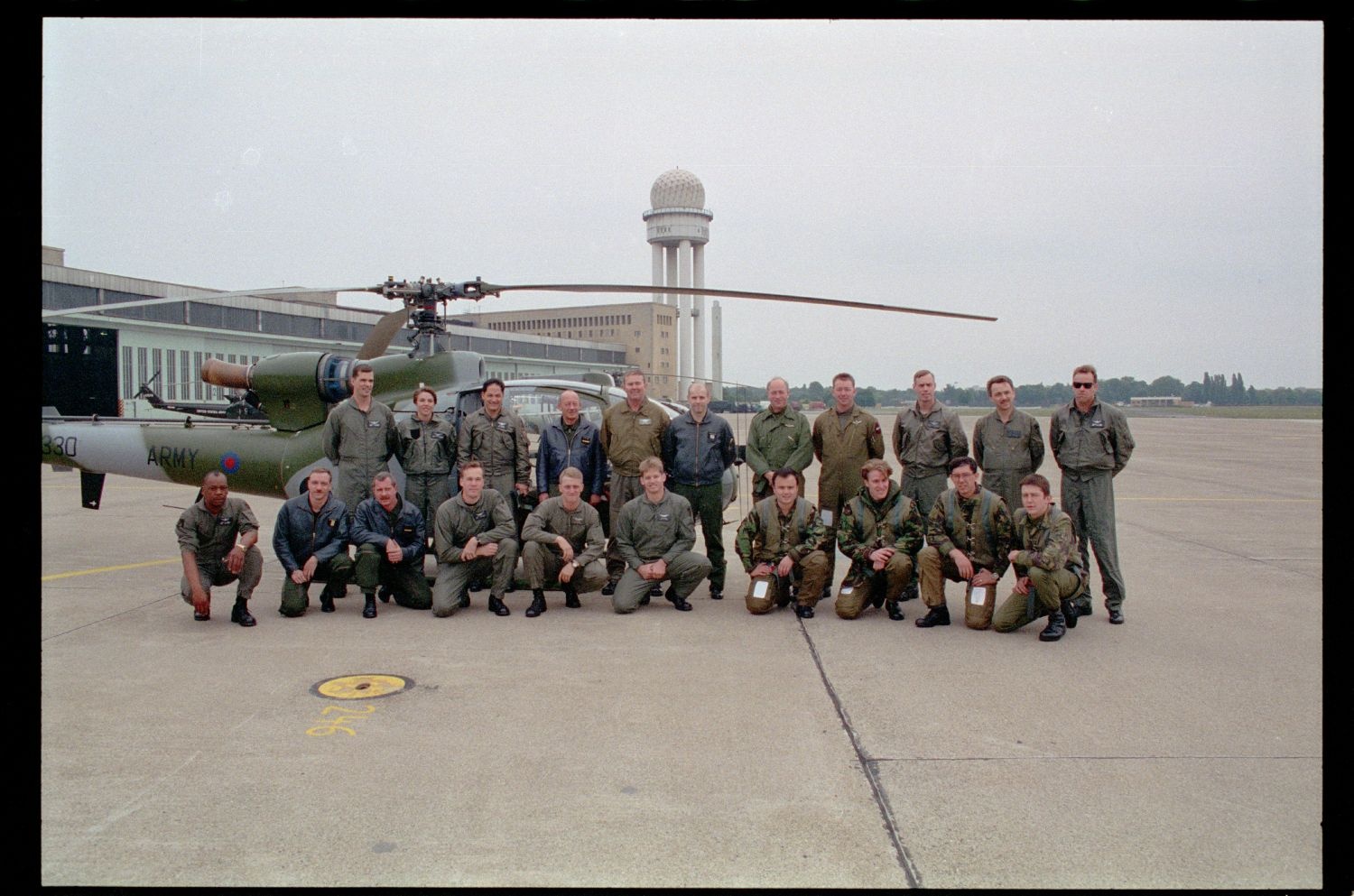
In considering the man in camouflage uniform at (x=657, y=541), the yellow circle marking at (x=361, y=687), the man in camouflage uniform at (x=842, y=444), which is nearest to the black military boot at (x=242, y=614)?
the yellow circle marking at (x=361, y=687)

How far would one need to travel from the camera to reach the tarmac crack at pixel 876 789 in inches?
115

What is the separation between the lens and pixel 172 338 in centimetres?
3294

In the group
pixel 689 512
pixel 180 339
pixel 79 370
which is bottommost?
pixel 689 512

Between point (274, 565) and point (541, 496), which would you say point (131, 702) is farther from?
point (274, 565)

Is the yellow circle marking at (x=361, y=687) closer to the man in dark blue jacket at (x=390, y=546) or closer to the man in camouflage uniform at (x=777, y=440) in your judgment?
the man in dark blue jacket at (x=390, y=546)

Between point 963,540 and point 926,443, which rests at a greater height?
point 926,443

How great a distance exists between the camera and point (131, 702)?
4.60 metres

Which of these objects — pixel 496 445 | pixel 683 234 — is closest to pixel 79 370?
pixel 496 445

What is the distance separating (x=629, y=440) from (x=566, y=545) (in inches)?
44.7

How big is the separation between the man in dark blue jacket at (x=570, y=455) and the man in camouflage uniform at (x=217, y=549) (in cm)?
221

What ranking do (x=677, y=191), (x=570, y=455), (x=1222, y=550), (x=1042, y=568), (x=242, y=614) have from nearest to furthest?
(x=1042, y=568) → (x=242, y=614) → (x=570, y=455) → (x=1222, y=550) → (x=677, y=191)

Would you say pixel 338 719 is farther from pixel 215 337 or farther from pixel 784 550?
pixel 215 337

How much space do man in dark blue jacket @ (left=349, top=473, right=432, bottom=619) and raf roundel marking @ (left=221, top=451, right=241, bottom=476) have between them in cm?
232

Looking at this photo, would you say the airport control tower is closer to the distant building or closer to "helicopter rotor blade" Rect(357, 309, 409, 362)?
the distant building
